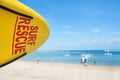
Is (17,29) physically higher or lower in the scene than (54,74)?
higher

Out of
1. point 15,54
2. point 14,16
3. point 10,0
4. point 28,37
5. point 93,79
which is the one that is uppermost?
point 10,0

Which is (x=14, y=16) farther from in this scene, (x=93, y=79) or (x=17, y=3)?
(x=93, y=79)

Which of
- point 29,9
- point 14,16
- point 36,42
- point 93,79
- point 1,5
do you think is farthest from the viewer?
point 93,79

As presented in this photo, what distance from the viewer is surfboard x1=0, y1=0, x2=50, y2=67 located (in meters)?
2.79

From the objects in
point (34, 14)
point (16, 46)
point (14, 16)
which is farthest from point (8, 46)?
point (34, 14)

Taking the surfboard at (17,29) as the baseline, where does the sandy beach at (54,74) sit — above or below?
below

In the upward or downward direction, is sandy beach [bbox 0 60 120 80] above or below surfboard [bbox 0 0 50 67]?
below

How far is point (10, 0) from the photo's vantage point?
278 centimetres

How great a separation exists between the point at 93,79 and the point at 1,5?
14.9 m

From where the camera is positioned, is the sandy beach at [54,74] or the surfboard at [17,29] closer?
the surfboard at [17,29]

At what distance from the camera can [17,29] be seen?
306 centimetres

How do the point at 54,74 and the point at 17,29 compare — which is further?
the point at 54,74

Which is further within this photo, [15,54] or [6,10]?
[15,54]

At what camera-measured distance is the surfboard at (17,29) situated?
2.79 metres
